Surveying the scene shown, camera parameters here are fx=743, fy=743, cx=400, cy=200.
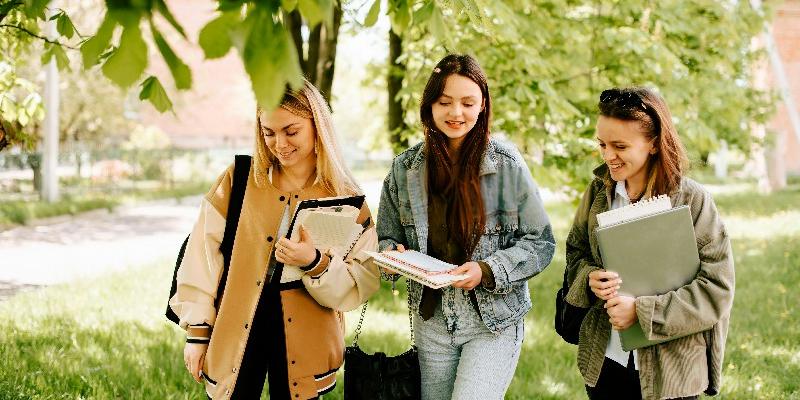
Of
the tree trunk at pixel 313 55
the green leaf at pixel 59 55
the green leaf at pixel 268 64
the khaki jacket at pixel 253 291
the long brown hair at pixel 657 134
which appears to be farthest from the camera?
the tree trunk at pixel 313 55

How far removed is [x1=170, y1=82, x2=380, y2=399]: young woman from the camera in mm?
2889

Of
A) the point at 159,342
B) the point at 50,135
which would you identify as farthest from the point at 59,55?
the point at 50,135

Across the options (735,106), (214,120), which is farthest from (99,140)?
(735,106)

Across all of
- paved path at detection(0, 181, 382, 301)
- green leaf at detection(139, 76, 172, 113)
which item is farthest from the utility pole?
green leaf at detection(139, 76, 172, 113)

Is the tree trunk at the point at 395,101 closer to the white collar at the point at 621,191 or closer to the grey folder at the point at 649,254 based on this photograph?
the white collar at the point at 621,191

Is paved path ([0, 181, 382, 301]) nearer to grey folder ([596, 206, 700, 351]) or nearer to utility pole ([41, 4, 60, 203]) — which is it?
utility pole ([41, 4, 60, 203])

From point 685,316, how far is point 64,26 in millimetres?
3434

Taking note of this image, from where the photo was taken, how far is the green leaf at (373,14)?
262 centimetres

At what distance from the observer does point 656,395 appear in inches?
107

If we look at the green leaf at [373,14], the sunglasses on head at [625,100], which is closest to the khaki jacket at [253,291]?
the green leaf at [373,14]

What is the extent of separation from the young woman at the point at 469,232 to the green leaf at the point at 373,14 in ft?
1.26

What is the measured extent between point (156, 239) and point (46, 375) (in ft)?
26.1

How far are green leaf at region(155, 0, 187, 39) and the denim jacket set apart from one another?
160 centimetres

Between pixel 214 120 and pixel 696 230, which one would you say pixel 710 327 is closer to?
pixel 696 230
